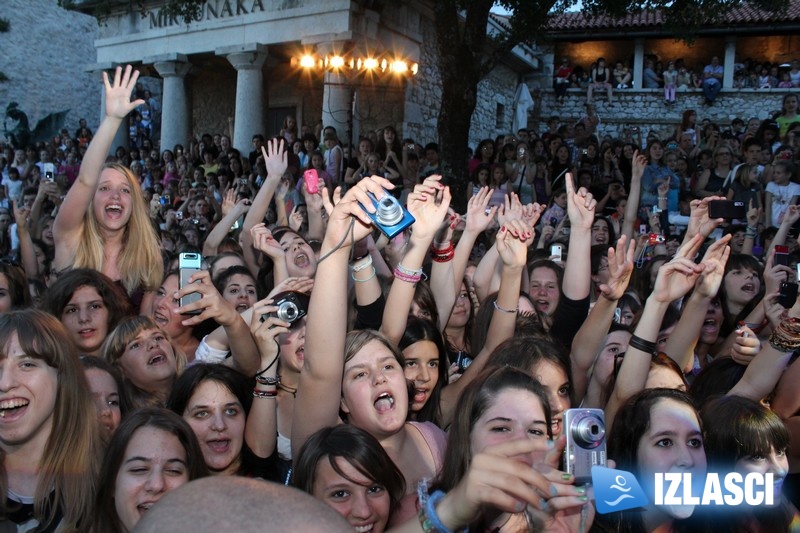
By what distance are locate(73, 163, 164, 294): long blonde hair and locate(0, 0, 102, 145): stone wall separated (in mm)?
21493

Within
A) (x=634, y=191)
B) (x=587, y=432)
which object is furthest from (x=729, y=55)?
(x=587, y=432)

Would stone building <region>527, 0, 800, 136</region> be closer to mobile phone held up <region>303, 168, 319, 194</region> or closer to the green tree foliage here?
the green tree foliage

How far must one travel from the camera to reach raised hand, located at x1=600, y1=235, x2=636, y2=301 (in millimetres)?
3197

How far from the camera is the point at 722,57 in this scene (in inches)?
982

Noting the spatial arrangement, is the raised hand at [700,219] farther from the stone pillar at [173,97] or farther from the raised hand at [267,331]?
the stone pillar at [173,97]

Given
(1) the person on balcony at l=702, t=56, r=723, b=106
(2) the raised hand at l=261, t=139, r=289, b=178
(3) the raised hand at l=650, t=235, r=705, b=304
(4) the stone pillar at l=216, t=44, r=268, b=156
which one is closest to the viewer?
(3) the raised hand at l=650, t=235, r=705, b=304

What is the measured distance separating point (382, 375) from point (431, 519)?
Answer: 1.08 m

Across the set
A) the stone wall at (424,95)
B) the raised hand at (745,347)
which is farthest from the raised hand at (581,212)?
the stone wall at (424,95)

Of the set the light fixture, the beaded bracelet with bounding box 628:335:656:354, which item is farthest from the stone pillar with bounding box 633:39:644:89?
the beaded bracelet with bounding box 628:335:656:354

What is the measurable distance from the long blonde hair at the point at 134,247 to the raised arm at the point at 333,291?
7.59ft

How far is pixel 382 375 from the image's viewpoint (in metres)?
2.61

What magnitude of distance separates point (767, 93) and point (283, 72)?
528 inches

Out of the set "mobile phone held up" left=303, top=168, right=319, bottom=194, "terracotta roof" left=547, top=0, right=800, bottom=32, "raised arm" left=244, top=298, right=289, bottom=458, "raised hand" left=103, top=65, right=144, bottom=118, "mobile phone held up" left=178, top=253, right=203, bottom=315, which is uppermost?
"terracotta roof" left=547, top=0, right=800, bottom=32

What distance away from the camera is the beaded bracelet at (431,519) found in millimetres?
1532
